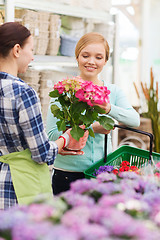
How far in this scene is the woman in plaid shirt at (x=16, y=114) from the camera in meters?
1.25

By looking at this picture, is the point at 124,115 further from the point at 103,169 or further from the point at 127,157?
the point at 103,169

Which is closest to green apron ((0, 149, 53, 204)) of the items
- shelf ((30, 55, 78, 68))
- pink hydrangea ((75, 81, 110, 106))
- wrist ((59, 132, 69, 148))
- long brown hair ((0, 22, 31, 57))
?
wrist ((59, 132, 69, 148))

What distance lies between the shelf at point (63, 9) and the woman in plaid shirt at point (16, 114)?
145 cm

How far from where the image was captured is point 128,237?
623 millimetres

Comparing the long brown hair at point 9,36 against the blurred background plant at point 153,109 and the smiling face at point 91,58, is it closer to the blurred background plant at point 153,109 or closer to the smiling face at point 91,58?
the smiling face at point 91,58

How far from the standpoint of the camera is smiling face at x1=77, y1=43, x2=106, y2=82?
1.78 m

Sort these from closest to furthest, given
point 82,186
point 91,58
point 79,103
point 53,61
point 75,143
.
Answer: point 82,186, point 79,103, point 75,143, point 91,58, point 53,61

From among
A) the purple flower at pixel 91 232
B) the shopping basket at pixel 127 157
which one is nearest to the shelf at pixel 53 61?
the shopping basket at pixel 127 157

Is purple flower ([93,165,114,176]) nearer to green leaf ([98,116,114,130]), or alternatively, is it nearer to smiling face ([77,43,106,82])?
green leaf ([98,116,114,130])

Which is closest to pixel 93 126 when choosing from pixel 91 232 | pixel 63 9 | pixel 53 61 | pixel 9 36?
pixel 9 36

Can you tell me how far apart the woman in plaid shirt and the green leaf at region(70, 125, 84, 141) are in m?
0.10

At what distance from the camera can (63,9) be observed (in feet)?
9.91

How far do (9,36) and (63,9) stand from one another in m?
1.85

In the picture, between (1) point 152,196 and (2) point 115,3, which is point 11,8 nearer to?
(1) point 152,196
